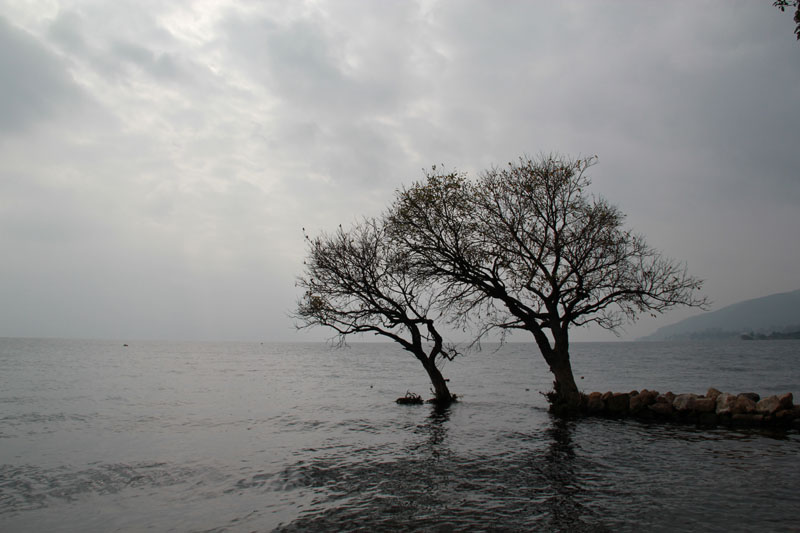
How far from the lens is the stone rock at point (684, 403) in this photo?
24156 millimetres

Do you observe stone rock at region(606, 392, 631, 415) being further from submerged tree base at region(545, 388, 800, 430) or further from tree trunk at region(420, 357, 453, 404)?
tree trunk at region(420, 357, 453, 404)

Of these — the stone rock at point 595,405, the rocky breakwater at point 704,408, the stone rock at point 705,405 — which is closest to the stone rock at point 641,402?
the rocky breakwater at point 704,408

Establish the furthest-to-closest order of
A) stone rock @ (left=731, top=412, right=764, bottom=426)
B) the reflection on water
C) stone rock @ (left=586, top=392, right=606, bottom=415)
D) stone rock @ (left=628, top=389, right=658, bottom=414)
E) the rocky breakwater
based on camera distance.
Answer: stone rock @ (left=586, top=392, right=606, bottom=415) < stone rock @ (left=628, top=389, right=658, bottom=414) < stone rock @ (left=731, top=412, right=764, bottom=426) < the rocky breakwater < the reflection on water

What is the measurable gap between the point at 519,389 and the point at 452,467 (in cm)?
3275

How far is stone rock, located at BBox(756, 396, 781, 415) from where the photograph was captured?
71.4ft

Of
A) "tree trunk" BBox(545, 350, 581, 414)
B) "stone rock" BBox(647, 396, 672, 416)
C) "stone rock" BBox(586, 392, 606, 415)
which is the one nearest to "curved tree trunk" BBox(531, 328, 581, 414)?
"tree trunk" BBox(545, 350, 581, 414)

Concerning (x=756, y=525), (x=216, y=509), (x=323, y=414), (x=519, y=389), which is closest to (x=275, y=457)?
(x=216, y=509)

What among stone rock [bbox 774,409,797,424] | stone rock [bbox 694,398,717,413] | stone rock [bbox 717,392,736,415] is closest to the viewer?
stone rock [bbox 774,409,797,424]

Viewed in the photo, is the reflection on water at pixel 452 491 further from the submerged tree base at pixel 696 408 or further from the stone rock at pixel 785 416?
the stone rock at pixel 785 416

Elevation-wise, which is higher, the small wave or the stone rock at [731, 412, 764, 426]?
the stone rock at [731, 412, 764, 426]

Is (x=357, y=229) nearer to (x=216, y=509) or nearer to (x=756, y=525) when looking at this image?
(x=216, y=509)

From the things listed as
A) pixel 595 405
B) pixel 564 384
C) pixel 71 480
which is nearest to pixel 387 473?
pixel 71 480

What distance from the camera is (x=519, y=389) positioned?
4653 centimetres

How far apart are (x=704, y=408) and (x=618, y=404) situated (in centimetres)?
406
